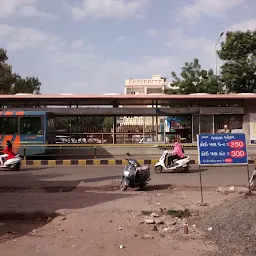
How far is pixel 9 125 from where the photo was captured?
20031mm

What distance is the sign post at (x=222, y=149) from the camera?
9.08 metres

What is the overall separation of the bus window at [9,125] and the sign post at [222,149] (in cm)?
1323

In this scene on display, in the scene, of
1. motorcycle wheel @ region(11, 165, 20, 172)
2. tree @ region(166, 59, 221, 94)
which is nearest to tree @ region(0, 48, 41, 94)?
tree @ region(166, 59, 221, 94)

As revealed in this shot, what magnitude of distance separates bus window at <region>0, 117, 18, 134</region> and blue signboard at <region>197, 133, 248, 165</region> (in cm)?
1323

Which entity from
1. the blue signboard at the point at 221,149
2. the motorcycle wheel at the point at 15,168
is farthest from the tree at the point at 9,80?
the blue signboard at the point at 221,149

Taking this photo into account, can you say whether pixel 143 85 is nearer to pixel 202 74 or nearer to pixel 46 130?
pixel 202 74

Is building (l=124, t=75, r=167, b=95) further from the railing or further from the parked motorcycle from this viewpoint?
the parked motorcycle

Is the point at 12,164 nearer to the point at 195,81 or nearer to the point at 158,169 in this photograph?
the point at 158,169

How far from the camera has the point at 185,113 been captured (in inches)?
867

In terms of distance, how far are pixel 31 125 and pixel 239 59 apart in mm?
17212

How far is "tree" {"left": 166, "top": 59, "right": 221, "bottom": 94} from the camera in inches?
1282

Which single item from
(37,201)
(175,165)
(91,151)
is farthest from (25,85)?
(37,201)

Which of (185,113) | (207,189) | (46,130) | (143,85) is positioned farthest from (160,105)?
(143,85)

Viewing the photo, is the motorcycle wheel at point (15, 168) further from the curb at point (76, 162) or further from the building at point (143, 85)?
the building at point (143, 85)
